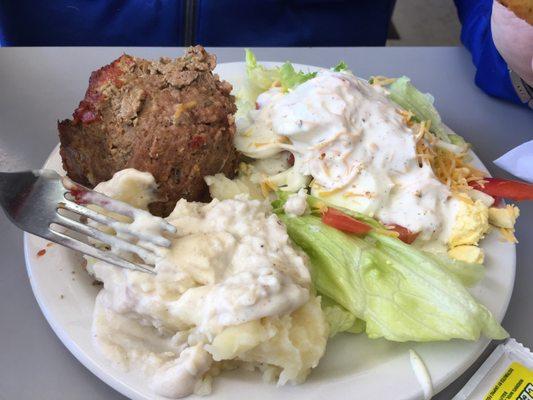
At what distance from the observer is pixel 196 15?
8.47ft

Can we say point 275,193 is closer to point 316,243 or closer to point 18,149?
point 316,243

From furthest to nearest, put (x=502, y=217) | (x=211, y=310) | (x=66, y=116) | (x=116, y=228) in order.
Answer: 1. (x=66, y=116)
2. (x=502, y=217)
3. (x=116, y=228)
4. (x=211, y=310)

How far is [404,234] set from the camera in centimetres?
152

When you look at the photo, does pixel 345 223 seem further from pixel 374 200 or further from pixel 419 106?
pixel 419 106

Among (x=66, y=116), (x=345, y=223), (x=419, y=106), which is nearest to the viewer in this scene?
(x=345, y=223)

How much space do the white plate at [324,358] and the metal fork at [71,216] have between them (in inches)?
3.9

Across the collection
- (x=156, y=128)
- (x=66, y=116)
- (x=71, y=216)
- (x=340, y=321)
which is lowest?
(x=66, y=116)

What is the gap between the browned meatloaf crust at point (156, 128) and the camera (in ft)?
4.73

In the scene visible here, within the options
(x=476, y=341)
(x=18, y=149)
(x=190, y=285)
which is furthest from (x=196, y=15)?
(x=476, y=341)

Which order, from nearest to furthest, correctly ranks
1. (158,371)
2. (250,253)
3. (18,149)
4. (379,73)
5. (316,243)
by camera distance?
(158,371) < (250,253) < (316,243) < (18,149) < (379,73)

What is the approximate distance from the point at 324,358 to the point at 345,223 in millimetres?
345

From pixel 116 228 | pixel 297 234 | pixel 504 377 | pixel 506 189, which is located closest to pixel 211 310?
pixel 116 228

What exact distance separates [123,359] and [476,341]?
74 cm

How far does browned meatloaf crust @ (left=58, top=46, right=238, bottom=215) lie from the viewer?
144 cm
